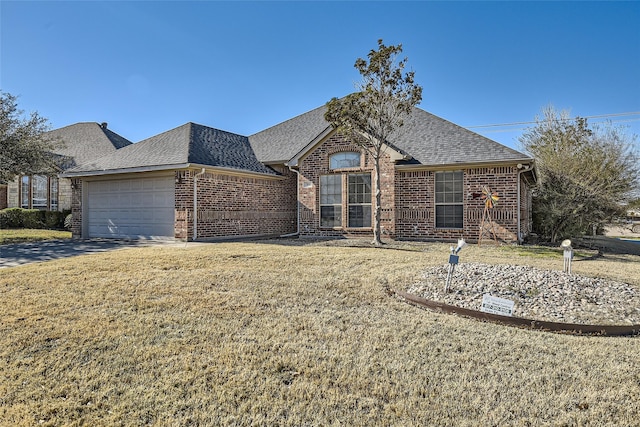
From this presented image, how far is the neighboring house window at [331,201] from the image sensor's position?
600 inches

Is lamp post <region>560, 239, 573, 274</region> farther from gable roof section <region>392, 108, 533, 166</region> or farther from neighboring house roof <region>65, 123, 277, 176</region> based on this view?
neighboring house roof <region>65, 123, 277, 176</region>

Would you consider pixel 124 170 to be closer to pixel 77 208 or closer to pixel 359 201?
pixel 77 208

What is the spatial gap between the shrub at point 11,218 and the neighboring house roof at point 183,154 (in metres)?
8.82

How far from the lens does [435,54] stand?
1717 cm

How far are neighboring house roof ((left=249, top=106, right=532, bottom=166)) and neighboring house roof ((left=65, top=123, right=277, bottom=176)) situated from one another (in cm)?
136

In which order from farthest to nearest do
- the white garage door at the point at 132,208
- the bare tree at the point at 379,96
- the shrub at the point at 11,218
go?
the shrub at the point at 11,218
the white garage door at the point at 132,208
the bare tree at the point at 379,96

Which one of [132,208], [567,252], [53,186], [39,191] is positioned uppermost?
[53,186]

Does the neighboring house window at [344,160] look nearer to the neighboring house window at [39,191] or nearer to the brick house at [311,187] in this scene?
the brick house at [311,187]

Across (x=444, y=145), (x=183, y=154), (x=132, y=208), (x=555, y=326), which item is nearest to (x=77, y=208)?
(x=132, y=208)

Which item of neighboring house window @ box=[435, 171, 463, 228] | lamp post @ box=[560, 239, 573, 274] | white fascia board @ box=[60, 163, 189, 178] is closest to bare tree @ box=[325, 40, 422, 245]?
neighboring house window @ box=[435, 171, 463, 228]

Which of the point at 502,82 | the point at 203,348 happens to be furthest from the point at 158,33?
the point at 502,82

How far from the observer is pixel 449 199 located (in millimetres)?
13930

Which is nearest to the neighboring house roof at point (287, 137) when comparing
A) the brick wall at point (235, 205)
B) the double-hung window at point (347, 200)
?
the brick wall at point (235, 205)

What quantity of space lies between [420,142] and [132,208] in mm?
11182
